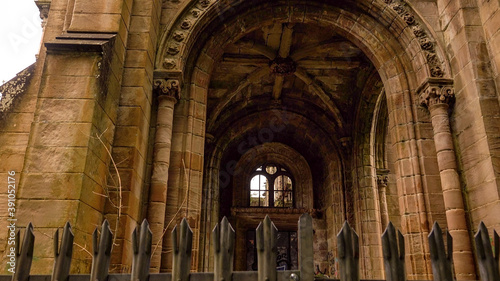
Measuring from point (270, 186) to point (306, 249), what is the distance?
12.4m

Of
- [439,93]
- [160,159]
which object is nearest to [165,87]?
[160,159]

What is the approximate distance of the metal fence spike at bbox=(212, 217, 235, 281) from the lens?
1630 mm

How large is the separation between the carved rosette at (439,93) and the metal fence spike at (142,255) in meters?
5.17

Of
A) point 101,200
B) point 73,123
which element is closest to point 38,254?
point 101,200

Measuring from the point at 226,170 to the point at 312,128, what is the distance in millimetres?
3592

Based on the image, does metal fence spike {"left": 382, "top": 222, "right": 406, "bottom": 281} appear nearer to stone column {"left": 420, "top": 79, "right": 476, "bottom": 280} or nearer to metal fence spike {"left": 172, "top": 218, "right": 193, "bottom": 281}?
metal fence spike {"left": 172, "top": 218, "right": 193, "bottom": 281}

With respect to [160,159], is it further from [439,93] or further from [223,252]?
[439,93]

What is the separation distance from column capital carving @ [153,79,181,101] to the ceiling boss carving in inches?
10.6

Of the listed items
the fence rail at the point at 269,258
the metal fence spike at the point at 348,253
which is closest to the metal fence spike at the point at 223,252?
the fence rail at the point at 269,258

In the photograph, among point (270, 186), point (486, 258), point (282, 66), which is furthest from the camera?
point (270, 186)

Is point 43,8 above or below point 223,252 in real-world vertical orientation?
above

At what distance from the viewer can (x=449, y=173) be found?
5285 mm

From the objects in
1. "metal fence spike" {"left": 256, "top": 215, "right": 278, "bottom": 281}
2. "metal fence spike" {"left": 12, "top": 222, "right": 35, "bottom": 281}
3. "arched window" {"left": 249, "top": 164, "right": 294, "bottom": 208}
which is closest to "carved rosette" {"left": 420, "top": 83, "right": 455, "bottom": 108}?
"metal fence spike" {"left": 256, "top": 215, "right": 278, "bottom": 281}

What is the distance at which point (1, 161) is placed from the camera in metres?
4.61
